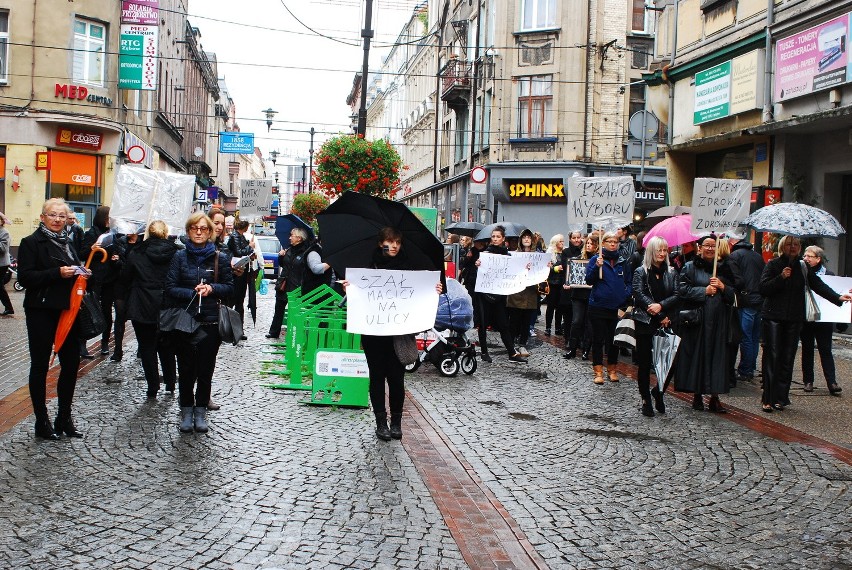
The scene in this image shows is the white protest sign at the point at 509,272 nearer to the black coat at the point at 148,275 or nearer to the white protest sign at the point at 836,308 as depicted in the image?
the white protest sign at the point at 836,308

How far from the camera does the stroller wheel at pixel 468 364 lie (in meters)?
12.4

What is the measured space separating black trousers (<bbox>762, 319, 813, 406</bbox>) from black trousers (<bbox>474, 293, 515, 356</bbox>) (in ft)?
14.2

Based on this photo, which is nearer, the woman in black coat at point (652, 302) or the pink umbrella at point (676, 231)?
the woman in black coat at point (652, 302)

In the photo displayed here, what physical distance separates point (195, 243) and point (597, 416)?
13.9 feet

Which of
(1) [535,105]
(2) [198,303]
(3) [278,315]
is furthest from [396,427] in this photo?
(1) [535,105]

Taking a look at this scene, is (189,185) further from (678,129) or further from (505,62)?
(505,62)

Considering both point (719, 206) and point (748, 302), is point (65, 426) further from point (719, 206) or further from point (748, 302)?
point (748, 302)

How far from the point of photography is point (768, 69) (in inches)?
712

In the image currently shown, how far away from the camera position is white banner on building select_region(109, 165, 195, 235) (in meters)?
10.8

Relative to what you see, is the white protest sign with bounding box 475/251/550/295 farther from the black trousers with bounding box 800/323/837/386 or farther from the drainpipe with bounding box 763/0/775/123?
the drainpipe with bounding box 763/0/775/123

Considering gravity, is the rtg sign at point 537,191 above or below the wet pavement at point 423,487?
above

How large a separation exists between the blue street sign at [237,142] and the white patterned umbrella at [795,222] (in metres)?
33.8

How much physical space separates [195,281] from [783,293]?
6.03 metres

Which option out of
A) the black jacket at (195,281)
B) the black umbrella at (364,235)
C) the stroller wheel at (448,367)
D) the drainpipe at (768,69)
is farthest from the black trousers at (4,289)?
the drainpipe at (768,69)
